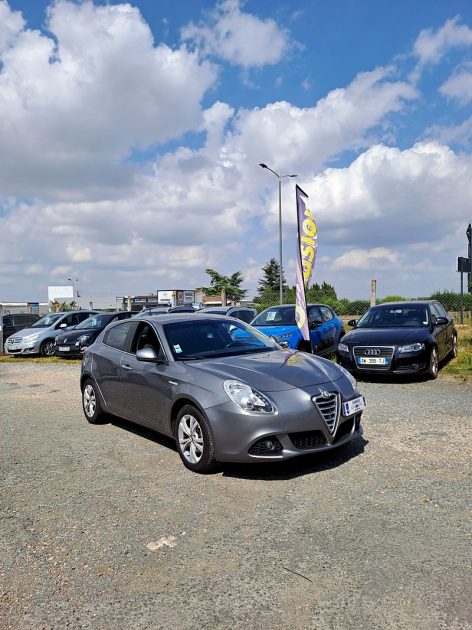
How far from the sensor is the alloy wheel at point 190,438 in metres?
5.02

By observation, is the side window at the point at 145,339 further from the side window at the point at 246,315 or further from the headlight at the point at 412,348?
the side window at the point at 246,315

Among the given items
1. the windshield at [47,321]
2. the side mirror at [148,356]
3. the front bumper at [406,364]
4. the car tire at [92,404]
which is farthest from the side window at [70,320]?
the side mirror at [148,356]

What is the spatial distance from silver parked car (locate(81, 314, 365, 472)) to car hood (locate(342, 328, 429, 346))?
424 centimetres

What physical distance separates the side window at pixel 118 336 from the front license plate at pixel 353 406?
2.95m

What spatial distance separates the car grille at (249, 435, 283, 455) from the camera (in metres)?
4.66

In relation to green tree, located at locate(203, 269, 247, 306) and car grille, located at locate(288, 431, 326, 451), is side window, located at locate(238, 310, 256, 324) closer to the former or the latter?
car grille, located at locate(288, 431, 326, 451)

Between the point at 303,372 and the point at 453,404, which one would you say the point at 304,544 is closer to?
the point at 303,372

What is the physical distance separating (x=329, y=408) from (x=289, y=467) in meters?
0.73

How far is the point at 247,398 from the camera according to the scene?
Answer: 4.73 m

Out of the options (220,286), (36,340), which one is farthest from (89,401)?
(220,286)

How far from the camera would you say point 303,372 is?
17.0 ft

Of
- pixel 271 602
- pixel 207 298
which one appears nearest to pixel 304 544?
pixel 271 602

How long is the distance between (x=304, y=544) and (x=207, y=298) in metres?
67.4

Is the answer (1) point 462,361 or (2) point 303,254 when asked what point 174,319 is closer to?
(2) point 303,254
